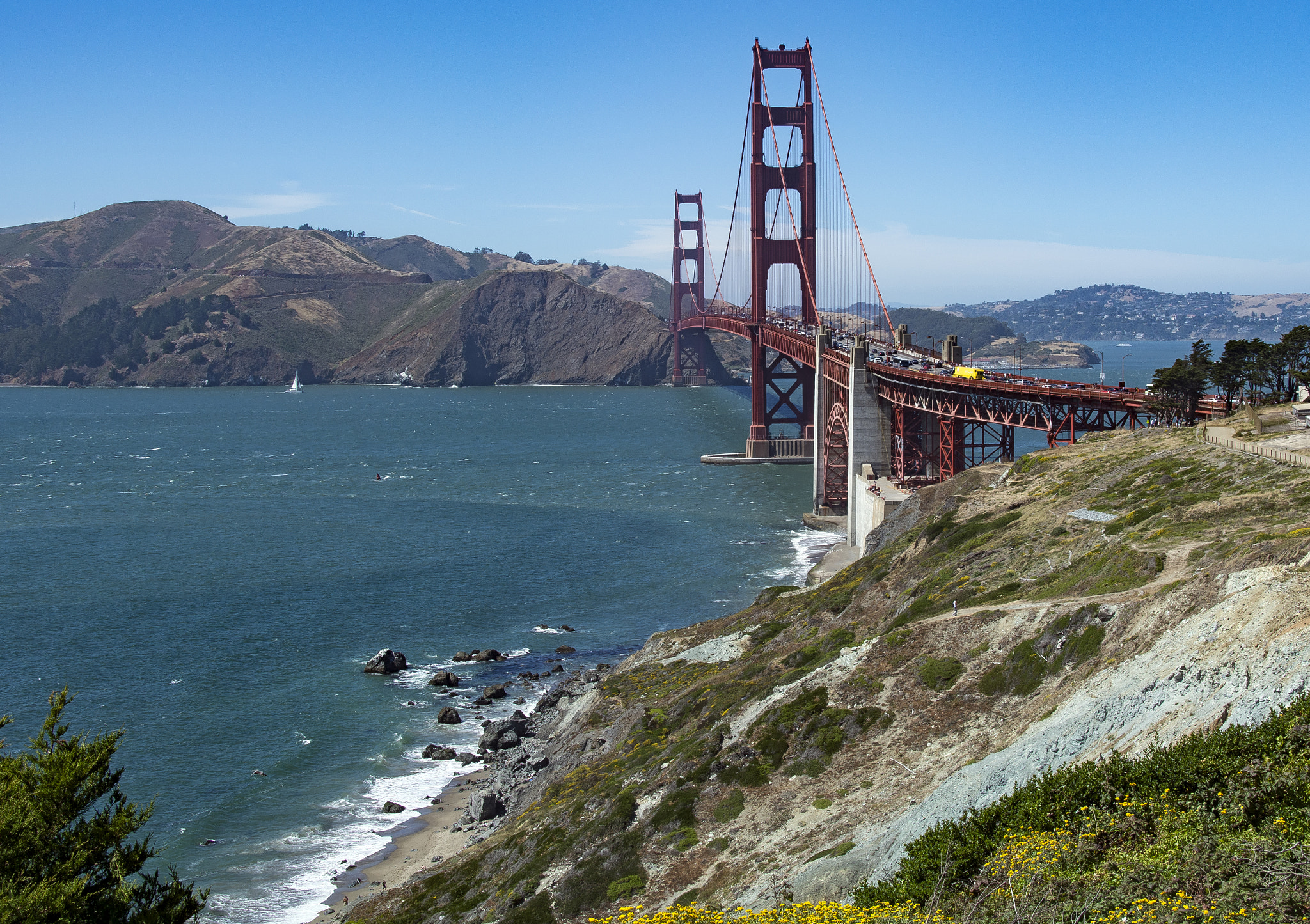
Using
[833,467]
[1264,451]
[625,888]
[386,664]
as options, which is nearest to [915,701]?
[625,888]

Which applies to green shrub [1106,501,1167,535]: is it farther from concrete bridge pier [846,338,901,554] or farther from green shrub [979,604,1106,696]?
concrete bridge pier [846,338,901,554]

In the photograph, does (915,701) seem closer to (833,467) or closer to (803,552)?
(803,552)

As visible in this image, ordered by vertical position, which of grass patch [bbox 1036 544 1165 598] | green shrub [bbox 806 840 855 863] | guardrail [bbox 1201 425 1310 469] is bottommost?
green shrub [bbox 806 840 855 863]

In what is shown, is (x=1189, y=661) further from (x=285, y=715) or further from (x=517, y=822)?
(x=285, y=715)

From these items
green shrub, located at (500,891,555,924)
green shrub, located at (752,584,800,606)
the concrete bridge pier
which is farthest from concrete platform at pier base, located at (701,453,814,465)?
green shrub, located at (500,891,555,924)

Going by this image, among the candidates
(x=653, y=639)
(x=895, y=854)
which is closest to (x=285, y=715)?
(x=653, y=639)

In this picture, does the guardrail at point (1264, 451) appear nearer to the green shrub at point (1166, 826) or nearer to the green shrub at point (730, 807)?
the green shrub at point (1166, 826)

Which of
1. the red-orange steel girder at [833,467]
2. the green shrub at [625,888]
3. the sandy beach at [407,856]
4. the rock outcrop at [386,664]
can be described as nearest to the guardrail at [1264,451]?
the green shrub at [625,888]
